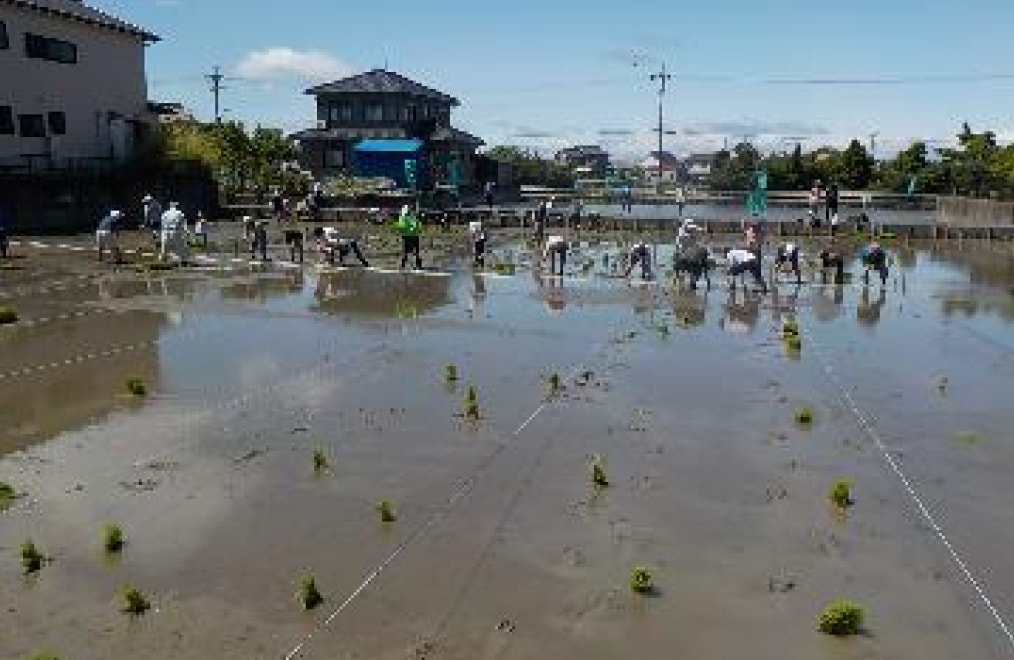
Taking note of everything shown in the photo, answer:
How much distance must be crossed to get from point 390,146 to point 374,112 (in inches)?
347

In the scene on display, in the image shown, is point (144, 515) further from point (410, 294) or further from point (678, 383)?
point (410, 294)

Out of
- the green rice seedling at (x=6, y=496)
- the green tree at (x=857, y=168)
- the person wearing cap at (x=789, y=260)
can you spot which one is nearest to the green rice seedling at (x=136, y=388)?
the green rice seedling at (x=6, y=496)

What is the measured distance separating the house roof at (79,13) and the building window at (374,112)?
2211 cm

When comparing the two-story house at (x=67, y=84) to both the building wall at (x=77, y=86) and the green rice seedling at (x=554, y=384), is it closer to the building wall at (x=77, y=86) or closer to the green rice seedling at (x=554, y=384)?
the building wall at (x=77, y=86)

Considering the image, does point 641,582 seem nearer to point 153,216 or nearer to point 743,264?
point 743,264

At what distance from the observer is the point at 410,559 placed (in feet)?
30.0

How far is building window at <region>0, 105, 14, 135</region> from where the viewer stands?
133 feet

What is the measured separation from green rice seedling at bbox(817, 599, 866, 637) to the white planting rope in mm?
1104

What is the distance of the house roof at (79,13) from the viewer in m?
41.4

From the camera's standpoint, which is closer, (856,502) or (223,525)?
(223,525)

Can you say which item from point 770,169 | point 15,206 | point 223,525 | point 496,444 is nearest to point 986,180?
point 770,169

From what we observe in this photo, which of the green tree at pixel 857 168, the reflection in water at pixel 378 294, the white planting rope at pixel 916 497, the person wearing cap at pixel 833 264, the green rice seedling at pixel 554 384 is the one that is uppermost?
the green tree at pixel 857 168

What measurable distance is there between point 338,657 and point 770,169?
248ft

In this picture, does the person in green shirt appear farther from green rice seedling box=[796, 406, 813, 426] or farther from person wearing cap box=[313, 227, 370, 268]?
green rice seedling box=[796, 406, 813, 426]
